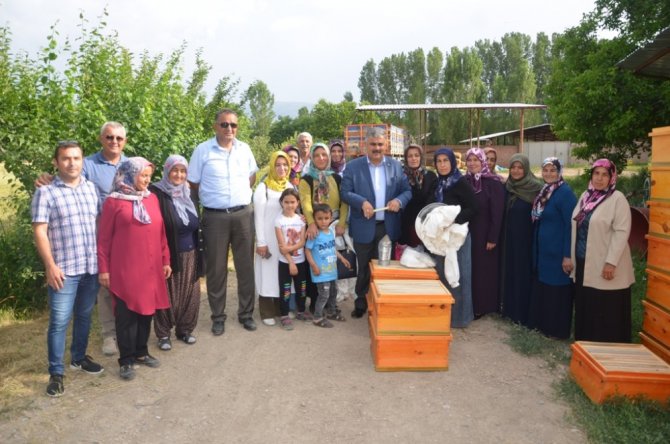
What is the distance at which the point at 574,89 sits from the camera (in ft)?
41.6

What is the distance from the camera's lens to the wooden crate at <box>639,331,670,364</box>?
3.81 meters

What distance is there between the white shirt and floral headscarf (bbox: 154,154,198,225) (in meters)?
0.23

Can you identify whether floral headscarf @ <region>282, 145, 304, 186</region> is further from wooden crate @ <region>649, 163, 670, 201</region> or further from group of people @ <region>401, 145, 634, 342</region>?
wooden crate @ <region>649, 163, 670, 201</region>

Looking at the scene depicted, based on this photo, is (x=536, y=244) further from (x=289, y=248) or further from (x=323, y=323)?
(x=289, y=248)

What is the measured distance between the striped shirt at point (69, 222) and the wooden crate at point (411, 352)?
244cm

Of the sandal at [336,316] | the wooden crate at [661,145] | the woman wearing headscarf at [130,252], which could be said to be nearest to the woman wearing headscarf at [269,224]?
A: the sandal at [336,316]

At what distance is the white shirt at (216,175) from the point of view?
4781mm

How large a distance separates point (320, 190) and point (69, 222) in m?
2.56

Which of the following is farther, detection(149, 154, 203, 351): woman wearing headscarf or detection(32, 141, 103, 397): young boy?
detection(149, 154, 203, 351): woman wearing headscarf

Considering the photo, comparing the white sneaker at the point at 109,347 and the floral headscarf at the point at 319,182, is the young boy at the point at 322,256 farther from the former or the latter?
the white sneaker at the point at 109,347

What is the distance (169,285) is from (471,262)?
10.3 feet

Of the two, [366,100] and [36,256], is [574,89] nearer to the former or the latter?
[36,256]

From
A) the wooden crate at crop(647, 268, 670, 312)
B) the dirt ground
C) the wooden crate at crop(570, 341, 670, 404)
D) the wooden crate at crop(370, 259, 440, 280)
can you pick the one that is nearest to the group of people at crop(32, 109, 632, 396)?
the wooden crate at crop(647, 268, 670, 312)

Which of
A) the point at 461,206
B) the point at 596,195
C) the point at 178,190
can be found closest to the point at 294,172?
the point at 178,190
